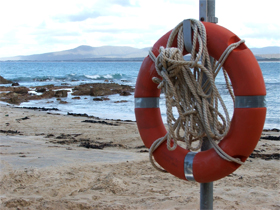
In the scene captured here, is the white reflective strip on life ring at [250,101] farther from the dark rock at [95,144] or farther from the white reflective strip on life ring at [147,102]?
the dark rock at [95,144]

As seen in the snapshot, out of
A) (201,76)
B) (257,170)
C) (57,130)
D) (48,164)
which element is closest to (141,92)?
(201,76)

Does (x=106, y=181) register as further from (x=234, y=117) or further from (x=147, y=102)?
(x=234, y=117)

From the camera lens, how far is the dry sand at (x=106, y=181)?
267 cm

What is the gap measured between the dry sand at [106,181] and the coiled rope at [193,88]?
100 centimetres

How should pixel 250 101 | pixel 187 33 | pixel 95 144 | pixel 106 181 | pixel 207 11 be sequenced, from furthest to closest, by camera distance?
pixel 95 144
pixel 106 181
pixel 207 11
pixel 187 33
pixel 250 101

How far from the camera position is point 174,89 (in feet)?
6.16

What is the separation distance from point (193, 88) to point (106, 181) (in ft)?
5.67

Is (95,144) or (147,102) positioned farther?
(95,144)

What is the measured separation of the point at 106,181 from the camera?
3154 mm

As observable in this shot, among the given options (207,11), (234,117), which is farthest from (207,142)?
(207,11)

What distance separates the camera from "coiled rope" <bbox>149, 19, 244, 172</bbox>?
184 centimetres

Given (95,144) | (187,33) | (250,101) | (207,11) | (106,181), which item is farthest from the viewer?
(95,144)

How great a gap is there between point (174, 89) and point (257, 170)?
7.99 feet

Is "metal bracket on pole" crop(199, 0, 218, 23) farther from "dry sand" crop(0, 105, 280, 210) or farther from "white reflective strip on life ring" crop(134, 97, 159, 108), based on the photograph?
"dry sand" crop(0, 105, 280, 210)
